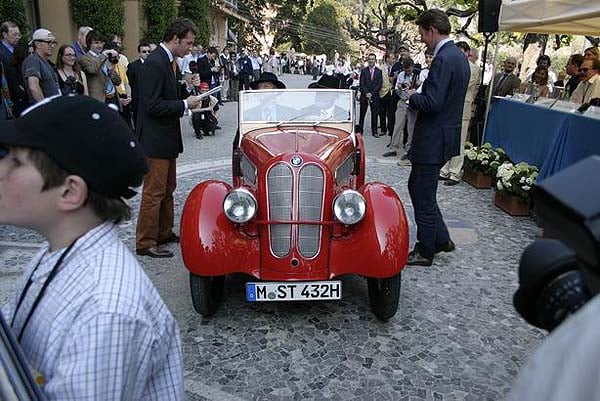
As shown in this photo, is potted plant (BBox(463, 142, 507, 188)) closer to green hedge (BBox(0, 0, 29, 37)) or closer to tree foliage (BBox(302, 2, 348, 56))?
green hedge (BBox(0, 0, 29, 37))

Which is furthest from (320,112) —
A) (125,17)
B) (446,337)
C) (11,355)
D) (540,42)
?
(540,42)

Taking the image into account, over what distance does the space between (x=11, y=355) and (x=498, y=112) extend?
8162 millimetres

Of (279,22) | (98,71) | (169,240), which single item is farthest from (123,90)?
(279,22)

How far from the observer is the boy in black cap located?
958mm

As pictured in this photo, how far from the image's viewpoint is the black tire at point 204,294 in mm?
3252

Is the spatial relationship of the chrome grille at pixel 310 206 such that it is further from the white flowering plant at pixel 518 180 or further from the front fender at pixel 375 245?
the white flowering plant at pixel 518 180

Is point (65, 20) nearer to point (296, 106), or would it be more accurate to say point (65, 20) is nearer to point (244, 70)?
point (244, 70)

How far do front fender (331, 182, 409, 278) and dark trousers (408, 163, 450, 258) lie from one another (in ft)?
3.07

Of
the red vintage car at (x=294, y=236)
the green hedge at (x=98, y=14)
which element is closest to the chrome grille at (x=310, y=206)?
the red vintage car at (x=294, y=236)

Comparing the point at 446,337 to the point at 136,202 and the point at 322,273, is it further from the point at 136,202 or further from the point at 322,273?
the point at 136,202

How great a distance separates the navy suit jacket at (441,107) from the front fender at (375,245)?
3.23 feet

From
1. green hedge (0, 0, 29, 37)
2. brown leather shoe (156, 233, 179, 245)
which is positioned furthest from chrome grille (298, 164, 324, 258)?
green hedge (0, 0, 29, 37)

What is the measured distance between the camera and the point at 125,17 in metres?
15.0

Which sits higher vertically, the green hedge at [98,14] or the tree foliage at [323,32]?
the tree foliage at [323,32]
